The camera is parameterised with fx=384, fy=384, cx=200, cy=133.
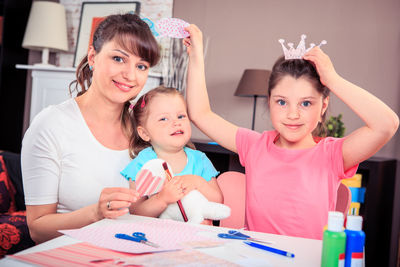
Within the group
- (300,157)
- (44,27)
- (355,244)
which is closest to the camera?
(355,244)

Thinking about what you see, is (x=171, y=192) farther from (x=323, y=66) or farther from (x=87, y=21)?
(x=87, y=21)

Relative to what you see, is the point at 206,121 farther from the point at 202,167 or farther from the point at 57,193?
the point at 57,193

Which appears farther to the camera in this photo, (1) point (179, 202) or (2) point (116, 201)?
(1) point (179, 202)

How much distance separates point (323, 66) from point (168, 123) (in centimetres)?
49

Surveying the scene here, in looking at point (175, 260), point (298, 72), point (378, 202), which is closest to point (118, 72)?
point (298, 72)

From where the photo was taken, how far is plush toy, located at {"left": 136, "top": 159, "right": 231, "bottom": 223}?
1.02 m

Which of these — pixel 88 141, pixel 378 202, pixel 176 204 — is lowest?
pixel 378 202

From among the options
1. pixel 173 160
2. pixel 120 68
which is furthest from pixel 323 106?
pixel 120 68

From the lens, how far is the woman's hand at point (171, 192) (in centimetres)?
108

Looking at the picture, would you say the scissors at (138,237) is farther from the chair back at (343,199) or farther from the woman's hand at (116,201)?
the chair back at (343,199)

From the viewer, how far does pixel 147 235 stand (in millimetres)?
872

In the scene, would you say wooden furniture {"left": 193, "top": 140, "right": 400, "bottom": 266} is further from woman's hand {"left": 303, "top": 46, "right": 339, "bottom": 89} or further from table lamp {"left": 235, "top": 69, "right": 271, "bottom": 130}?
woman's hand {"left": 303, "top": 46, "right": 339, "bottom": 89}

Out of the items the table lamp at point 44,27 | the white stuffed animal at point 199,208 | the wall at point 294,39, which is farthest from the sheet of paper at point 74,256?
the table lamp at point 44,27

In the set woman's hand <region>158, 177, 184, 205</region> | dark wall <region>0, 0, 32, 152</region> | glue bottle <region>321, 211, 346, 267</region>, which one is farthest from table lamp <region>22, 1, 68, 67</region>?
glue bottle <region>321, 211, 346, 267</region>
